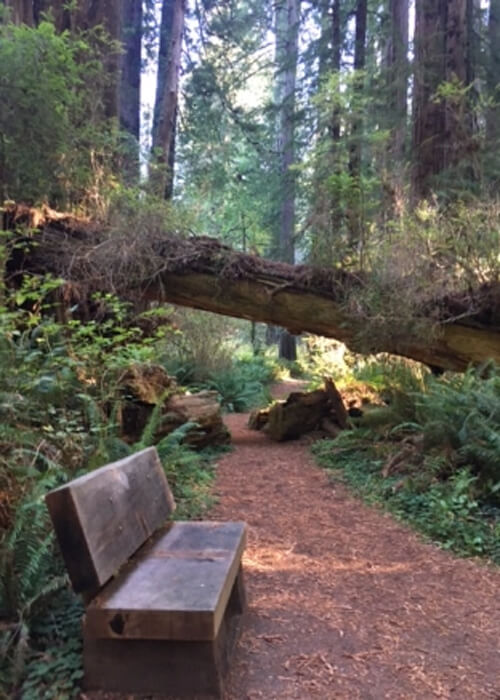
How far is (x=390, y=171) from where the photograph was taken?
9195mm

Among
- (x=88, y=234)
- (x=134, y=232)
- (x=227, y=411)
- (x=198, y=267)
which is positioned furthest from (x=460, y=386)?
(x=227, y=411)

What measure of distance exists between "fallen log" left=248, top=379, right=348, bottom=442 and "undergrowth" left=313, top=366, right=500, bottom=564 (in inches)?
44.6

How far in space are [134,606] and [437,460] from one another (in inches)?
152

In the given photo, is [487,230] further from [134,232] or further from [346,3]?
[346,3]

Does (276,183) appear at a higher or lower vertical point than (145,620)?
higher

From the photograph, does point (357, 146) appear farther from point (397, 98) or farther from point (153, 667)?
point (153, 667)

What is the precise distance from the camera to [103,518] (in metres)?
2.52

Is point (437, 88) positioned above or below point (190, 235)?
above

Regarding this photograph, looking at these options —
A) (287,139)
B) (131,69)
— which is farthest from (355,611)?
(287,139)

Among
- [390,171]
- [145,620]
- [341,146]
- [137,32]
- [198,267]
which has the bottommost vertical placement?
[145,620]

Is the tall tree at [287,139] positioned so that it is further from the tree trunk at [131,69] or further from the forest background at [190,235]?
the tree trunk at [131,69]

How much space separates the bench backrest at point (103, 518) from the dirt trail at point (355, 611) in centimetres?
75

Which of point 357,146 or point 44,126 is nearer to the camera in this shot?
point 44,126

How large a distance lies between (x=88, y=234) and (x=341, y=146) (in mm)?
5977
